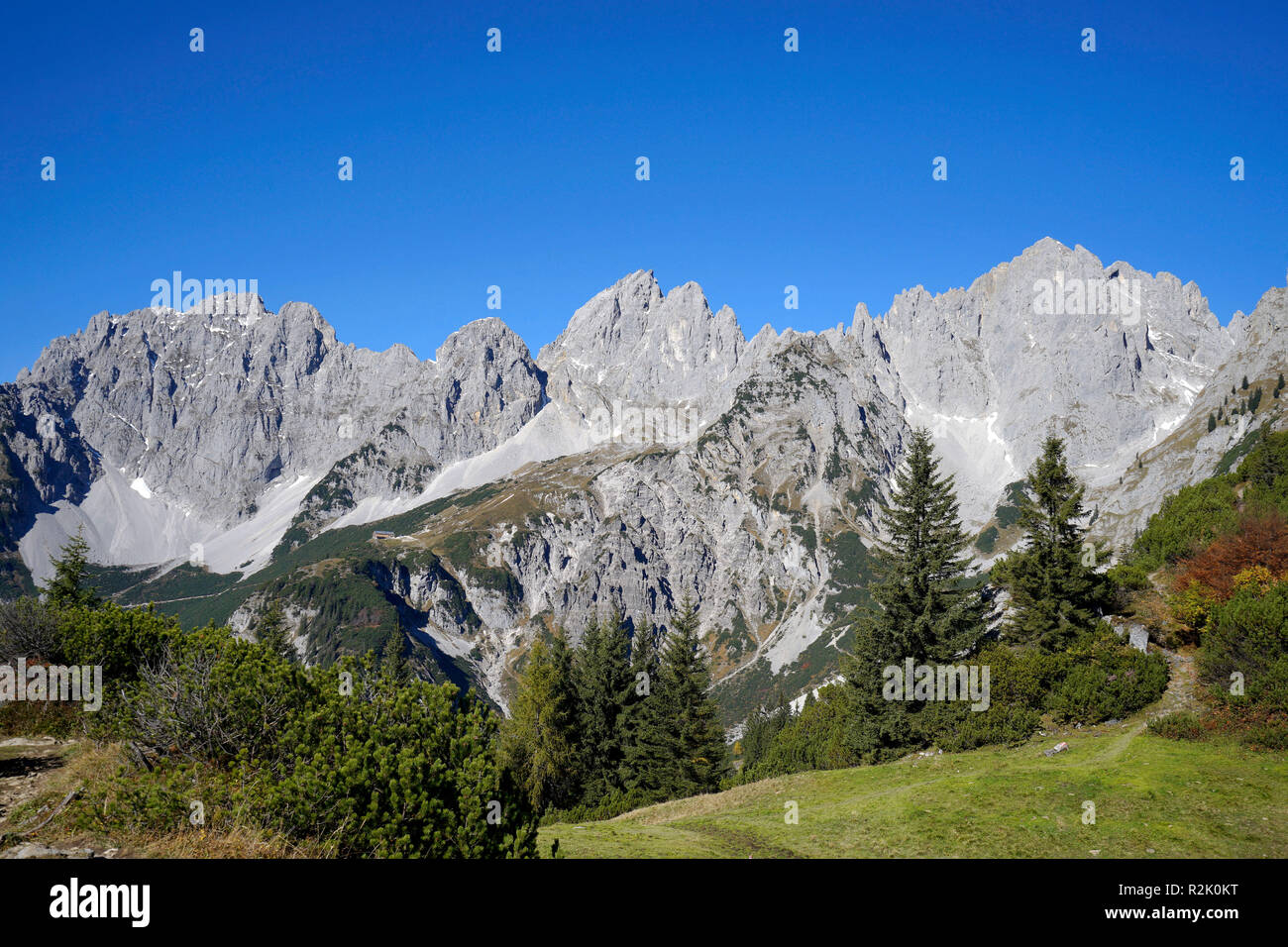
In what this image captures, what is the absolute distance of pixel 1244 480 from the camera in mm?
58875

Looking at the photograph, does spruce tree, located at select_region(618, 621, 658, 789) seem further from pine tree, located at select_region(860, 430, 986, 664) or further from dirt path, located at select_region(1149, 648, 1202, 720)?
dirt path, located at select_region(1149, 648, 1202, 720)

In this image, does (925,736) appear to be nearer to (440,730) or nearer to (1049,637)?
(1049,637)

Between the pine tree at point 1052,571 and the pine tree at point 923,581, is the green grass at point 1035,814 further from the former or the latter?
the pine tree at point 1052,571

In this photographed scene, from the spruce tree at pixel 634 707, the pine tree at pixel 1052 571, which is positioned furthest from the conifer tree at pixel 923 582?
the spruce tree at pixel 634 707

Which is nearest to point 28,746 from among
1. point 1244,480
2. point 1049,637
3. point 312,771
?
point 312,771

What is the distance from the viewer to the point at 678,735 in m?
49.2

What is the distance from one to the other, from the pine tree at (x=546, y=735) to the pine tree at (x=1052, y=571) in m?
30.2

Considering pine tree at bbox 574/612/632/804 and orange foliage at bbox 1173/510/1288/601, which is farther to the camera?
pine tree at bbox 574/612/632/804

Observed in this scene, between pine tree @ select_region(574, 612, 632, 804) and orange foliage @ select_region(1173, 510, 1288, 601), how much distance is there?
35.3 meters

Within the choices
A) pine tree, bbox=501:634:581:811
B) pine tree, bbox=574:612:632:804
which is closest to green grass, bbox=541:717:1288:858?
pine tree, bbox=501:634:581:811

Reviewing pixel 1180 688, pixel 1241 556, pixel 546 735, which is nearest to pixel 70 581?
pixel 546 735

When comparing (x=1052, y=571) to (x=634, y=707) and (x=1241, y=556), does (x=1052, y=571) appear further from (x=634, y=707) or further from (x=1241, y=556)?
(x=634, y=707)

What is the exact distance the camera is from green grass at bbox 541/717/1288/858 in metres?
18.3
